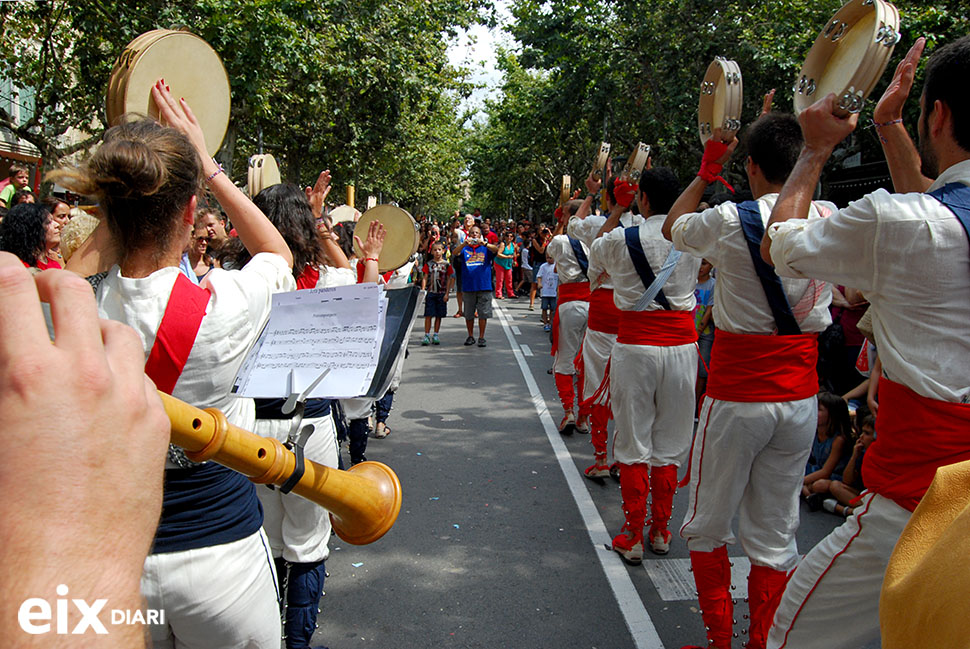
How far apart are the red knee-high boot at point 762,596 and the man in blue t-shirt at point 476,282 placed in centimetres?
933

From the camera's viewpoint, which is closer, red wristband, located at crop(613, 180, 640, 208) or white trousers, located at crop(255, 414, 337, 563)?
white trousers, located at crop(255, 414, 337, 563)

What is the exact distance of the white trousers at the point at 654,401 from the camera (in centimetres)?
446

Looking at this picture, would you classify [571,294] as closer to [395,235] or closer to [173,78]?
[395,235]

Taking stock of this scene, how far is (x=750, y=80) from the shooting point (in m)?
14.7

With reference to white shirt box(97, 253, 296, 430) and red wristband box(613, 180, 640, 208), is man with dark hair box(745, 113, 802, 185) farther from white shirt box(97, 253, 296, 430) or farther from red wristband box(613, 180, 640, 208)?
white shirt box(97, 253, 296, 430)

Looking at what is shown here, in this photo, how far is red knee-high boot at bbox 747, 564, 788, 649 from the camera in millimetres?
3049

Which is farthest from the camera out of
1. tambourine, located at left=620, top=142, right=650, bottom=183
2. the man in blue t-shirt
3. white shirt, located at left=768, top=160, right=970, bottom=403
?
the man in blue t-shirt

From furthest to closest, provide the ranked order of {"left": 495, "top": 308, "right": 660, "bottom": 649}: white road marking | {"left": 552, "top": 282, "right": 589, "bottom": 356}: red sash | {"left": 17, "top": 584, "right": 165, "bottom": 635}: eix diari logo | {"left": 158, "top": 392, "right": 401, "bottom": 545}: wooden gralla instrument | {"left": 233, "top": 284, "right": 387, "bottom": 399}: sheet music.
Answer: {"left": 552, "top": 282, "right": 589, "bottom": 356}: red sash
{"left": 495, "top": 308, "right": 660, "bottom": 649}: white road marking
{"left": 233, "top": 284, "right": 387, "bottom": 399}: sheet music
{"left": 158, "top": 392, "right": 401, "bottom": 545}: wooden gralla instrument
{"left": 17, "top": 584, "right": 165, "bottom": 635}: eix diari logo

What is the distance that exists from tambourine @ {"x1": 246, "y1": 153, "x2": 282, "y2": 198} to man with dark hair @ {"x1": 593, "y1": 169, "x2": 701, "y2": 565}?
84.1 inches

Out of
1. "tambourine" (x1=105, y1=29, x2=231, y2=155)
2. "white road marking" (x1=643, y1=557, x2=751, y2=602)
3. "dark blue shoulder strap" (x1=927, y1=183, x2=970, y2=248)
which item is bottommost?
"white road marking" (x1=643, y1=557, x2=751, y2=602)

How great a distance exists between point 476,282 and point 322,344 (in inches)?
425

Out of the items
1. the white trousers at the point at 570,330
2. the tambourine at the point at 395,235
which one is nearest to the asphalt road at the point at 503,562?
the white trousers at the point at 570,330

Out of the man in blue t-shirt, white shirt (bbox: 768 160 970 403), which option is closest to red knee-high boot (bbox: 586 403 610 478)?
white shirt (bbox: 768 160 970 403)

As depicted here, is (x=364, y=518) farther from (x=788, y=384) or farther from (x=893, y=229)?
(x=788, y=384)
